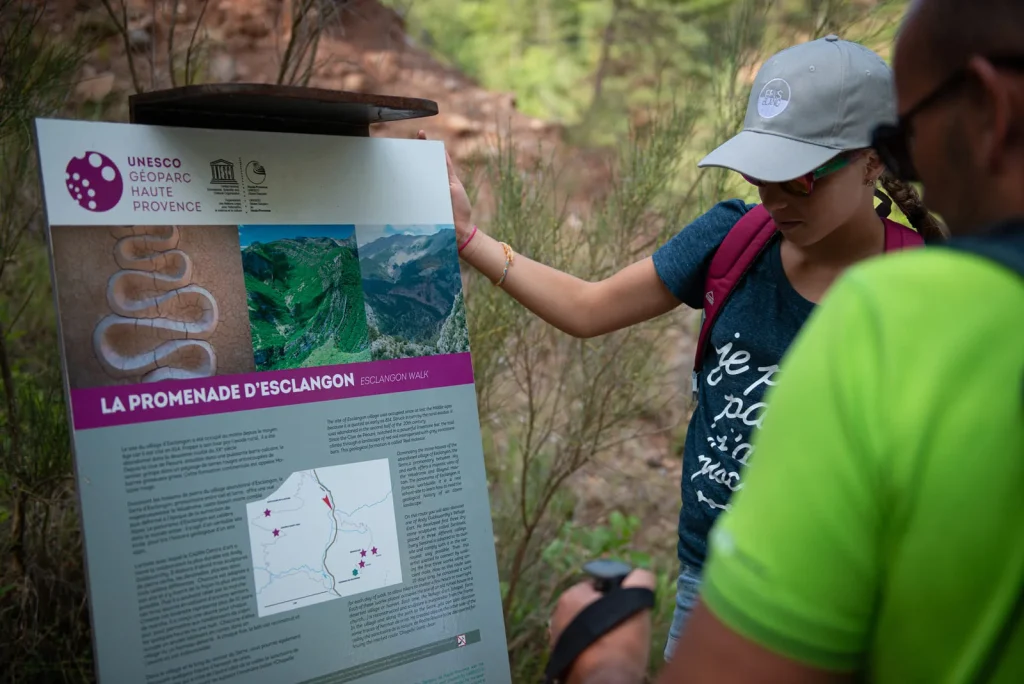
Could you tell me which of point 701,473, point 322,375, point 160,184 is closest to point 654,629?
point 701,473

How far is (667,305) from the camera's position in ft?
7.64

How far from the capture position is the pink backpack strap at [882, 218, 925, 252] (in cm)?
203

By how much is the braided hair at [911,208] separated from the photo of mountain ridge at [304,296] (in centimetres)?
132

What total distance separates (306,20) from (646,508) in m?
3.89

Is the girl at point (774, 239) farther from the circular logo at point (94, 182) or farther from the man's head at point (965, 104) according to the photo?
the circular logo at point (94, 182)

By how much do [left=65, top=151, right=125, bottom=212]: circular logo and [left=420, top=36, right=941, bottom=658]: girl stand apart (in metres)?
1.25

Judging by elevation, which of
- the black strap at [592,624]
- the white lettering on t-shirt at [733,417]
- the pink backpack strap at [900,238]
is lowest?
the black strap at [592,624]

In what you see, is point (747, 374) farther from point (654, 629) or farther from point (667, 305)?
point (654, 629)

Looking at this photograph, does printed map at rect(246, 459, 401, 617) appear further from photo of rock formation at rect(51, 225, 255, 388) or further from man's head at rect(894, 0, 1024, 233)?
man's head at rect(894, 0, 1024, 233)

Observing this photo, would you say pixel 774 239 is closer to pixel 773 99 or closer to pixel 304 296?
pixel 773 99

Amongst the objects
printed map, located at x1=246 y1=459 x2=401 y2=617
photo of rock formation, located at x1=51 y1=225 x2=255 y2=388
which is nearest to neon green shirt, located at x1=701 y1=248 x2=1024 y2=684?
printed map, located at x1=246 y1=459 x2=401 y2=617

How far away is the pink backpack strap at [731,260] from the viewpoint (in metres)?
2.12

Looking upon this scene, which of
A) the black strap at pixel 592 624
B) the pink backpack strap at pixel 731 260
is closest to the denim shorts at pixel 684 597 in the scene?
the pink backpack strap at pixel 731 260

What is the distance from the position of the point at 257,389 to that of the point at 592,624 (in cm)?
89
